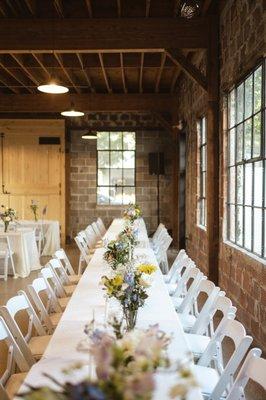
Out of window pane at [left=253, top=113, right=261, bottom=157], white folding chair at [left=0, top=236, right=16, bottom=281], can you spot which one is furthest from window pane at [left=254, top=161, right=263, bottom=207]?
white folding chair at [left=0, top=236, right=16, bottom=281]

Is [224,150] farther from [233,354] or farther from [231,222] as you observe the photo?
[233,354]

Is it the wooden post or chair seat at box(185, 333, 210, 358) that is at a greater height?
the wooden post

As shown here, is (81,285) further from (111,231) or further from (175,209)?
(175,209)

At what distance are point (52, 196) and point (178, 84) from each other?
468cm

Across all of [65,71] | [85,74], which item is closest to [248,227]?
[65,71]

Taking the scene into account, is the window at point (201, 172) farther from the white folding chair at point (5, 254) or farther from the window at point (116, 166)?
the window at point (116, 166)

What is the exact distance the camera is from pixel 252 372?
208 cm

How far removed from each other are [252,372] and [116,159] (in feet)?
38.1

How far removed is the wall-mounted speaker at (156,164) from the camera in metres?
Result: 12.8

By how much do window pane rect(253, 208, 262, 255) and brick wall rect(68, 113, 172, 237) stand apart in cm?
842

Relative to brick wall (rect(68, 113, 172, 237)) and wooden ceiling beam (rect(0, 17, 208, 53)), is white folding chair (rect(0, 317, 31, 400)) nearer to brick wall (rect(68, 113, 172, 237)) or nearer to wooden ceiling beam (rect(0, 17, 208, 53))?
wooden ceiling beam (rect(0, 17, 208, 53))

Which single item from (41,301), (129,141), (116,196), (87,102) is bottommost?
(41,301)

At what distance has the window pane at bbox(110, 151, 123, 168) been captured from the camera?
13469 millimetres

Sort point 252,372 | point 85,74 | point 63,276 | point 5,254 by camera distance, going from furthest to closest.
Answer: point 85,74 < point 5,254 < point 63,276 < point 252,372
